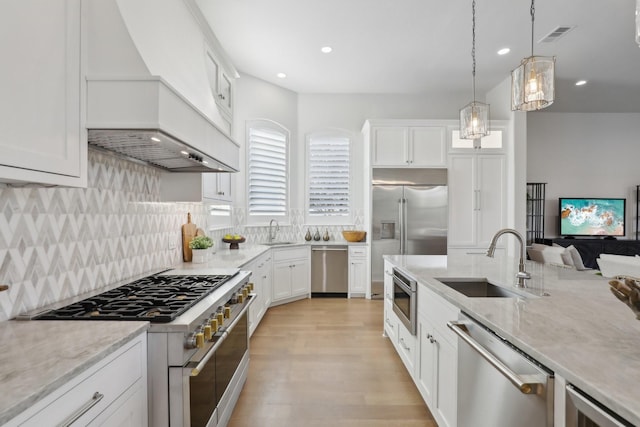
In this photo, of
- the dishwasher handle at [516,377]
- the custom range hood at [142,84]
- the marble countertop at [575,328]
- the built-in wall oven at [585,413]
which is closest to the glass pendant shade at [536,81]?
the marble countertop at [575,328]

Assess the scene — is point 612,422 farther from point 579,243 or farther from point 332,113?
point 579,243

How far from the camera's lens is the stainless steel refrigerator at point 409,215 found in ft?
16.0

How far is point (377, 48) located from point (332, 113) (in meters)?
1.65

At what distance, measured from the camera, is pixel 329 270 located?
16.8 feet

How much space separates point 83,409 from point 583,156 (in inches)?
329

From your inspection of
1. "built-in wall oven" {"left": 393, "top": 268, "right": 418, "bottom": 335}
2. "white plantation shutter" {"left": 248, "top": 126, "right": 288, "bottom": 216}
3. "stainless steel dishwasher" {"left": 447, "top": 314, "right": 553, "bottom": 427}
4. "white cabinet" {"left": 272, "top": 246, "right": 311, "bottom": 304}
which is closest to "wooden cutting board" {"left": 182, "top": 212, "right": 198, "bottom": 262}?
"white cabinet" {"left": 272, "top": 246, "right": 311, "bottom": 304}

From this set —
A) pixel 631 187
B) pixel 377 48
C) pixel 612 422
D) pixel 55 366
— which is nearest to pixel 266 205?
pixel 377 48

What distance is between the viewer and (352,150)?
→ 18.4ft

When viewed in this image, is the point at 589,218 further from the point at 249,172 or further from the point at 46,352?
the point at 46,352

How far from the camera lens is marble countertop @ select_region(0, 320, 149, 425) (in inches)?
31.1

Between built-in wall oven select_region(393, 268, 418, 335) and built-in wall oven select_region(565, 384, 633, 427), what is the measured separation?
1386mm

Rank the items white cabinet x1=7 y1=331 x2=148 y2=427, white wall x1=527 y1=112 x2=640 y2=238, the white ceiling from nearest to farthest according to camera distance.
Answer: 1. white cabinet x1=7 y1=331 x2=148 y2=427
2. the white ceiling
3. white wall x1=527 y1=112 x2=640 y2=238

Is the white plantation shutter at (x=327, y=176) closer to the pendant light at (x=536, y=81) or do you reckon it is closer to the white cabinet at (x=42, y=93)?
the pendant light at (x=536, y=81)

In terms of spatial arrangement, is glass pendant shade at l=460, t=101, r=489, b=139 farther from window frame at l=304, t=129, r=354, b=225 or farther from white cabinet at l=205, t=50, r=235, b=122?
window frame at l=304, t=129, r=354, b=225
